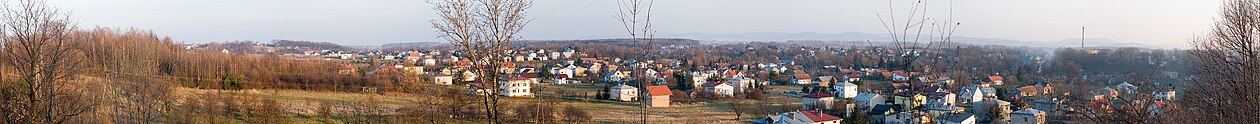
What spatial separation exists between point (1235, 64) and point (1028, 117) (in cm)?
675

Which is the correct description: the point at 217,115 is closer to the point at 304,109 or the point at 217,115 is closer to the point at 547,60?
the point at 304,109

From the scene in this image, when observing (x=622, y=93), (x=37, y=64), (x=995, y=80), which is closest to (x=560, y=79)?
(x=622, y=93)

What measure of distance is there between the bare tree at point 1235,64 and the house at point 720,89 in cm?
1367

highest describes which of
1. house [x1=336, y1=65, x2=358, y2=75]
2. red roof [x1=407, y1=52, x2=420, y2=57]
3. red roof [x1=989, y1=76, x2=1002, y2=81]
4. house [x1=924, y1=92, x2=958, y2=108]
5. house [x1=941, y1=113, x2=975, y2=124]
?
house [x1=924, y1=92, x2=958, y2=108]

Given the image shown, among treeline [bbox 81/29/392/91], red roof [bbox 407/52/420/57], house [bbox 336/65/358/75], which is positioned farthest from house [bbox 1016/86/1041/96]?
red roof [bbox 407/52/420/57]

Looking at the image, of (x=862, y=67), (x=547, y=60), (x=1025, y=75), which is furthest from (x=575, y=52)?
(x=1025, y=75)

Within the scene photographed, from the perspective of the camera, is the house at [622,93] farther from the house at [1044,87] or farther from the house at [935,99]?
the house at [935,99]

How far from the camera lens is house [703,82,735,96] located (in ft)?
65.6

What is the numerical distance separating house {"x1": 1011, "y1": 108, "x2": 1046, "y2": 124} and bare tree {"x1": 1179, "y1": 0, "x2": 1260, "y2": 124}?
5.28m

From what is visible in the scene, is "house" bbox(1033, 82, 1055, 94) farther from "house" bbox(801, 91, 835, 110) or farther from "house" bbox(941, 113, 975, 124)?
"house" bbox(941, 113, 975, 124)

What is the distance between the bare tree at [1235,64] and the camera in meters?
4.98

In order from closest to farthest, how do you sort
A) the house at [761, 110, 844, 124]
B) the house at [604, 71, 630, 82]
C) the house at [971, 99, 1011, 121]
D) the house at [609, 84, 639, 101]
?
the house at [761, 110, 844, 124] < the house at [971, 99, 1011, 121] < the house at [609, 84, 639, 101] < the house at [604, 71, 630, 82]

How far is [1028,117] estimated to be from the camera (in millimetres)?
11820

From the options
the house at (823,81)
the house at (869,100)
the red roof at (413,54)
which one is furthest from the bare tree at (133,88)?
the house at (823,81)
